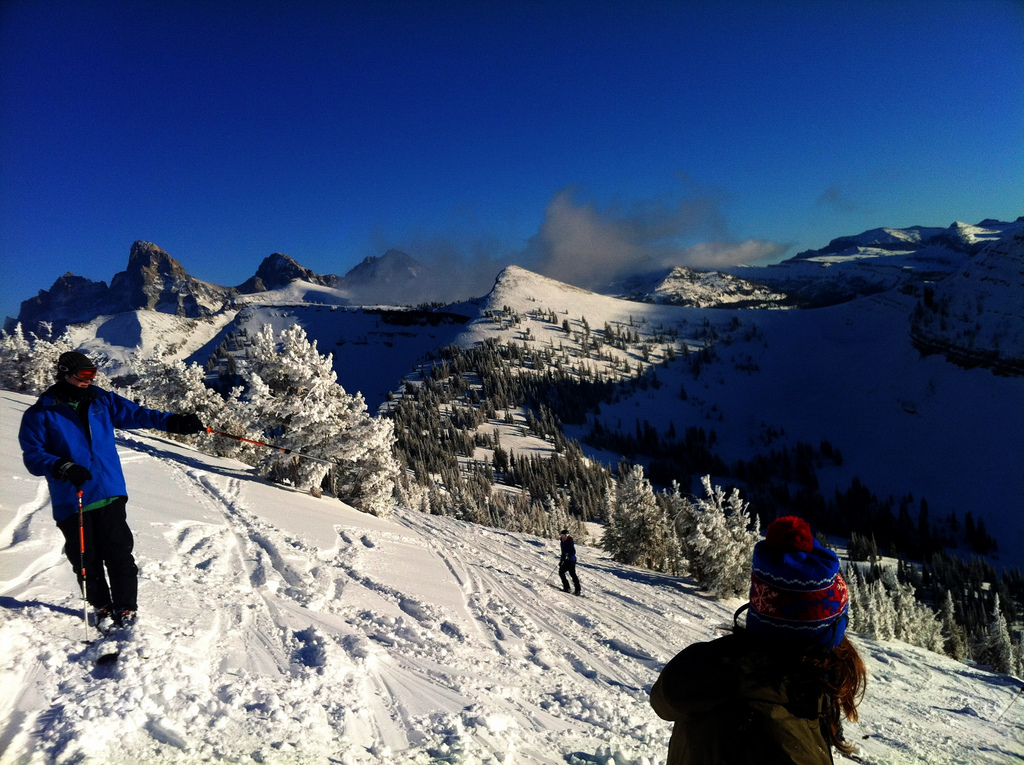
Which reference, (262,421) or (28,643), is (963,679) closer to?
(28,643)

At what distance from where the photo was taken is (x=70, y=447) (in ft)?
17.3

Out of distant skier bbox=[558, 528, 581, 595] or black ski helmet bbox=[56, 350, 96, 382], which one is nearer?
black ski helmet bbox=[56, 350, 96, 382]

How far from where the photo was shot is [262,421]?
21.6 m

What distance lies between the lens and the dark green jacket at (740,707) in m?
2.05

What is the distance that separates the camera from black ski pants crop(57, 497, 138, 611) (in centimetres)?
526

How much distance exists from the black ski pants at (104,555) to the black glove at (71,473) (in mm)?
526

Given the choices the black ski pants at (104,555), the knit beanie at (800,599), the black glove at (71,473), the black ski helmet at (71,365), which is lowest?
the black ski pants at (104,555)

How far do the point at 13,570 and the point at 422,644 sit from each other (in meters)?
5.24

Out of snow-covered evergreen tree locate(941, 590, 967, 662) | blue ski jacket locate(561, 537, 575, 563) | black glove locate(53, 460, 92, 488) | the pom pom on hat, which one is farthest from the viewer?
snow-covered evergreen tree locate(941, 590, 967, 662)

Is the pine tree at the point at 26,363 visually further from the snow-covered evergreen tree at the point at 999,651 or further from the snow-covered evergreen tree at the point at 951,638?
the snow-covered evergreen tree at the point at 999,651

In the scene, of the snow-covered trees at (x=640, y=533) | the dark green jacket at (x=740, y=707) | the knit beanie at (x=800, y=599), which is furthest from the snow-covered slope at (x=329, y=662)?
the snow-covered trees at (x=640, y=533)

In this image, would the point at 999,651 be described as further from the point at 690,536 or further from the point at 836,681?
the point at 836,681

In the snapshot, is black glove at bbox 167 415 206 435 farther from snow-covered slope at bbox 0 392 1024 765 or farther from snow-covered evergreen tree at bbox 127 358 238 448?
snow-covered evergreen tree at bbox 127 358 238 448

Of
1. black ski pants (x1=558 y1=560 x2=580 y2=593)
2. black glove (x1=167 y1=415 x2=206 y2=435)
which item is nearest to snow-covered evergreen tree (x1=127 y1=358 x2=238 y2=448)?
black ski pants (x1=558 y1=560 x2=580 y2=593)
